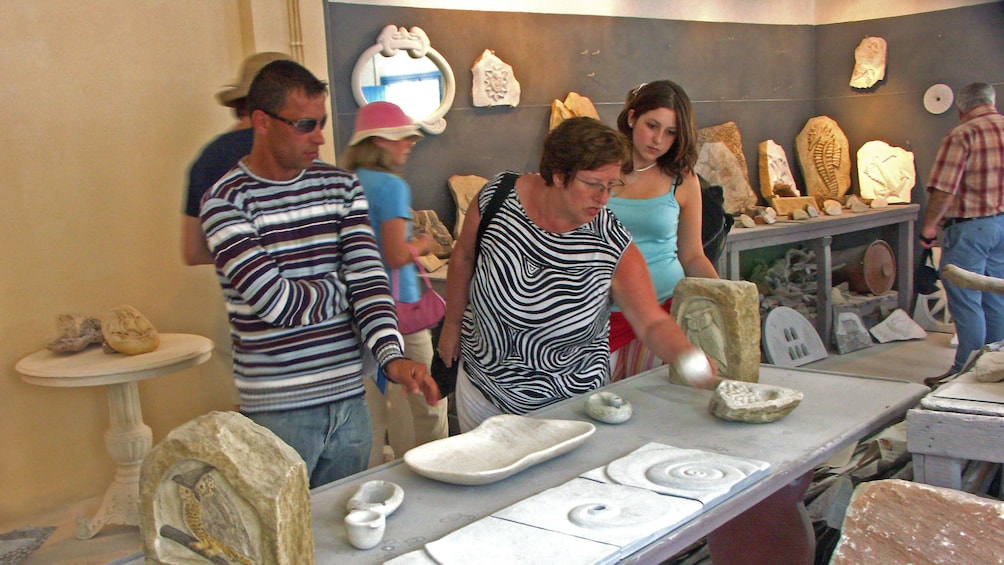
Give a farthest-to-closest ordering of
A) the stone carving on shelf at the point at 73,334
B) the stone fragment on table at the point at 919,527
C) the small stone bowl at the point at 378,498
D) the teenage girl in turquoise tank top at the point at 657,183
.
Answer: the stone carving on shelf at the point at 73,334 → the teenage girl in turquoise tank top at the point at 657,183 → the small stone bowl at the point at 378,498 → the stone fragment on table at the point at 919,527

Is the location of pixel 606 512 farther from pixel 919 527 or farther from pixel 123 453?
pixel 123 453

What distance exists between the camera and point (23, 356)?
3.48 metres

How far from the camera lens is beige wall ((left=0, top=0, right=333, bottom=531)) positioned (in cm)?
342

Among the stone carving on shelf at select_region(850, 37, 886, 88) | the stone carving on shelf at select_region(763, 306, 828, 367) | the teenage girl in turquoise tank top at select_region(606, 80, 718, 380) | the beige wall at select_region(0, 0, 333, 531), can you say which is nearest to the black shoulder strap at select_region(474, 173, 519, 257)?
the teenage girl in turquoise tank top at select_region(606, 80, 718, 380)

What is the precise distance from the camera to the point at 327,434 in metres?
1.93

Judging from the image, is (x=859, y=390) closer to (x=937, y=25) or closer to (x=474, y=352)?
(x=474, y=352)

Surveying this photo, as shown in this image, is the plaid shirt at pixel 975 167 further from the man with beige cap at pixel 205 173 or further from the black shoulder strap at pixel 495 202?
the man with beige cap at pixel 205 173

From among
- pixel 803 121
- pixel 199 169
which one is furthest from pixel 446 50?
pixel 803 121

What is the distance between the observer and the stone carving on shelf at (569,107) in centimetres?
501

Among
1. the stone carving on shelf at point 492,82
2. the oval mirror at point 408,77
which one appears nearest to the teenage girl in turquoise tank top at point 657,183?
the oval mirror at point 408,77

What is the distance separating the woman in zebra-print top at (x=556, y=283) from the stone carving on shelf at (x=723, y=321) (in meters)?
0.11

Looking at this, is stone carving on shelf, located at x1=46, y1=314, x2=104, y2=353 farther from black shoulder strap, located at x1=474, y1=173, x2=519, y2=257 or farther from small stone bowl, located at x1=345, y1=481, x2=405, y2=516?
small stone bowl, located at x1=345, y1=481, x2=405, y2=516

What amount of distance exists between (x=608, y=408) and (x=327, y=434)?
2.08ft

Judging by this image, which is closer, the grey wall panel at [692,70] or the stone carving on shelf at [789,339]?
the grey wall panel at [692,70]
